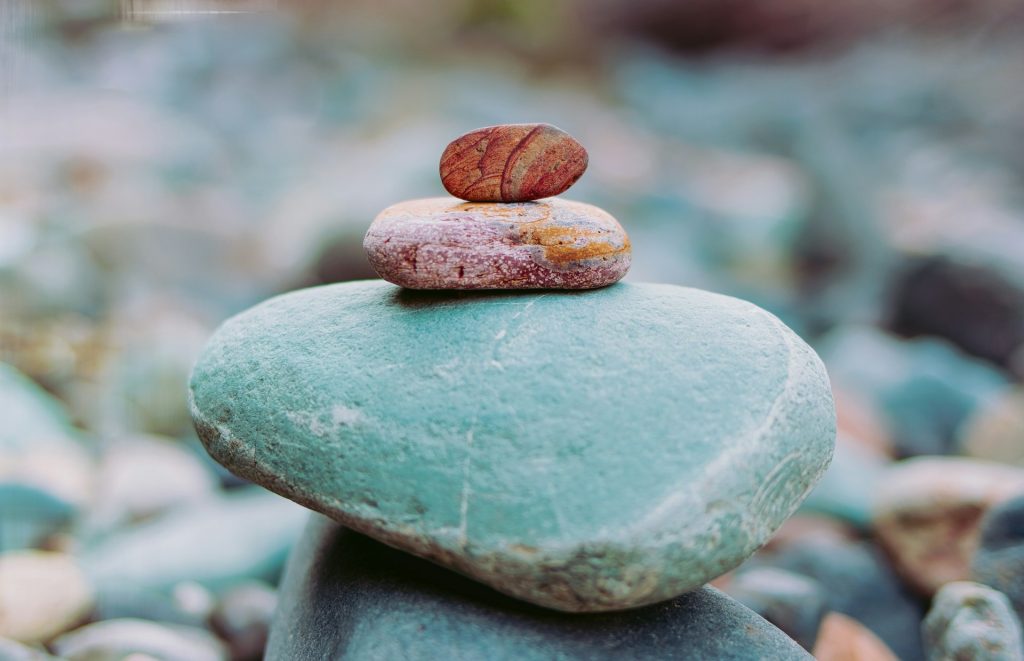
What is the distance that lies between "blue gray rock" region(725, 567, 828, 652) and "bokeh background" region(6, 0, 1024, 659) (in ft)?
1.53

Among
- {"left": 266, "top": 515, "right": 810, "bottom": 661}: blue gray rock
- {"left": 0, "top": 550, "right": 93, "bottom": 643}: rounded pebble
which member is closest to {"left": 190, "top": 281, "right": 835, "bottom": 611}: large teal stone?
{"left": 266, "top": 515, "right": 810, "bottom": 661}: blue gray rock

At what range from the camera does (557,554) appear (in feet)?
4.13

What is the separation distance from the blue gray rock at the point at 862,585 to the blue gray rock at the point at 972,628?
739 millimetres

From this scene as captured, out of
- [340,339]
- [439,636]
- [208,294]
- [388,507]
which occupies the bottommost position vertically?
[208,294]

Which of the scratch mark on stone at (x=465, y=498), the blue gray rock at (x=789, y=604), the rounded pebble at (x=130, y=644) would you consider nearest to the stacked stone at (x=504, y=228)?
the scratch mark on stone at (x=465, y=498)

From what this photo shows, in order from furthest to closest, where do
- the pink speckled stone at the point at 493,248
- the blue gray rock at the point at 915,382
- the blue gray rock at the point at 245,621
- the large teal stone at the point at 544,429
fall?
the blue gray rock at the point at 915,382 < the blue gray rock at the point at 245,621 < the pink speckled stone at the point at 493,248 < the large teal stone at the point at 544,429

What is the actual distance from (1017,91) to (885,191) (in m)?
2.55

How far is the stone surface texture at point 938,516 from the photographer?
2.64m

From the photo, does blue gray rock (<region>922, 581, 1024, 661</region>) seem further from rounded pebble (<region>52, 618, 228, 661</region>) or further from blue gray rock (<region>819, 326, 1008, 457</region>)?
blue gray rock (<region>819, 326, 1008, 457</region>)

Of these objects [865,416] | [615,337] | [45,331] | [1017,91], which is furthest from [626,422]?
[1017,91]

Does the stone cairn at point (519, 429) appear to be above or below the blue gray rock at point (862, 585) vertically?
above

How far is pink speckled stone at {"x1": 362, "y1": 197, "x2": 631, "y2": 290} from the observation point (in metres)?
1.58

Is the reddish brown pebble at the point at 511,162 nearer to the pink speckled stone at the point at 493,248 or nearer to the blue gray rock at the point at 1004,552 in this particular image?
the pink speckled stone at the point at 493,248

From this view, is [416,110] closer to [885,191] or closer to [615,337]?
[885,191]
